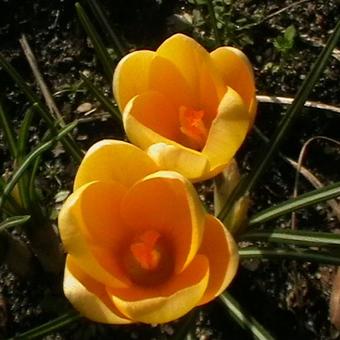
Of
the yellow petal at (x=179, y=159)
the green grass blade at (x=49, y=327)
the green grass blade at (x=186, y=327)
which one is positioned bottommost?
the green grass blade at (x=186, y=327)

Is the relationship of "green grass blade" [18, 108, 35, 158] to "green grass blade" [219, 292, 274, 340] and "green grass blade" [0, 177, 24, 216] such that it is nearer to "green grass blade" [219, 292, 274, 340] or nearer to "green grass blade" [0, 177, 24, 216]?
"green grass blade" [0, 177, 24, 216]

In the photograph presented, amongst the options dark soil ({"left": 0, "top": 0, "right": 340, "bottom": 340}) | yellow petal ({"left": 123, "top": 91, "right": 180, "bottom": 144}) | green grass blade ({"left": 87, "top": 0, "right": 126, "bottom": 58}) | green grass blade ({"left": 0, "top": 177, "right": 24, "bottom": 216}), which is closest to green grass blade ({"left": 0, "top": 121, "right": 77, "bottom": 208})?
green grass blade ({"left": 0, "top": 177, "right": 24, "bottom": 216})

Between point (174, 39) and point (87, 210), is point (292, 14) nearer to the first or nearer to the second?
point (174, 39)

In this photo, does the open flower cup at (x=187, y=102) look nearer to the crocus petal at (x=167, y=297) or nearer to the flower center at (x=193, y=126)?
the flower center at (x=193, y=126)

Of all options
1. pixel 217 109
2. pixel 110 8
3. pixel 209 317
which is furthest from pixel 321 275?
pixel 110 8

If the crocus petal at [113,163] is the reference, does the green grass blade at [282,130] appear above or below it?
below

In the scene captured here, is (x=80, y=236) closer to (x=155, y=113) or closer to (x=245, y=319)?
(x=155, y=113)

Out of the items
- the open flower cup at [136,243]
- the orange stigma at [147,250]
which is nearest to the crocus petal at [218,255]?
the open flower cup at [136,243]
